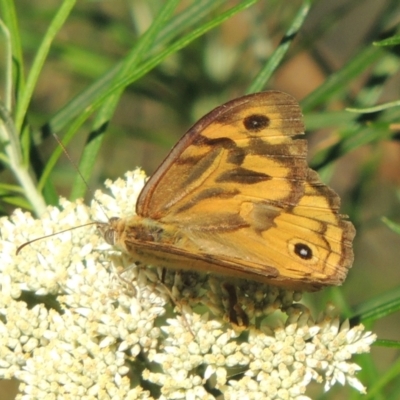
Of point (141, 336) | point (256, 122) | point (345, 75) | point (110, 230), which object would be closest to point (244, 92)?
point (345, 75)

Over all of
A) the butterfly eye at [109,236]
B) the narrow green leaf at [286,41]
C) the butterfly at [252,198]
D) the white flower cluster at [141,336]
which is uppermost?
the narrow green leaf at [286,41]

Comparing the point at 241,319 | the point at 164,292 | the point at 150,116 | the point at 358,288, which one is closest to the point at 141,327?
the point at 164,292

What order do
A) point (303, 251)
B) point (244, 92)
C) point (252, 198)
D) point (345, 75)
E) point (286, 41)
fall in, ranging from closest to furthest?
1. point (303, 251)
2. point (252, 198)
3. point (286, 41)
4. point (345, 75)
5. point (244, 92)

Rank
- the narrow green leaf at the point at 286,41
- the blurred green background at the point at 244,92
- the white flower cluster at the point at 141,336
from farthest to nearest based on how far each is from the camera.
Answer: the blurred green background at the point at 244,92
the narrow green leaf at the point at 286,41
the white flower cluster at the point at 141,336

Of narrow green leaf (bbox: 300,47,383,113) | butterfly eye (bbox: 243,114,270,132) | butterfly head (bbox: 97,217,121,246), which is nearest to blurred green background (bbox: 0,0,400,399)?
narrow green leaf (bbox: 300,47,383,113)

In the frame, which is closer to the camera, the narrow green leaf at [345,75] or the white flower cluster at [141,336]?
the white flower cluster at [141,336]

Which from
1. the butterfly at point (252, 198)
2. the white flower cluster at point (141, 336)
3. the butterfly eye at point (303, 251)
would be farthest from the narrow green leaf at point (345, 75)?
the white flower cluster at point (141, 336)

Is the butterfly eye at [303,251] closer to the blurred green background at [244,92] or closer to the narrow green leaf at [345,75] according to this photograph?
the blurred green background at [244,92]

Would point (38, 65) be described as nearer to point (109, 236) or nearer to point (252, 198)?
point (109, 236)
